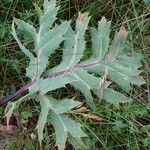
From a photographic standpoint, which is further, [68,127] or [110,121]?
[110,121]

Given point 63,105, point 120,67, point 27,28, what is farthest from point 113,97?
point 27,28

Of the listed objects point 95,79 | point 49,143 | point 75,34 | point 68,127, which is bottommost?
point 49,143

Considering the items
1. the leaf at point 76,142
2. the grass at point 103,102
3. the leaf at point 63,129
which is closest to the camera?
the leaf at point 63,129

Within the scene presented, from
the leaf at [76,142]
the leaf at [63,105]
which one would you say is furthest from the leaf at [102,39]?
the leaf at [76,142]

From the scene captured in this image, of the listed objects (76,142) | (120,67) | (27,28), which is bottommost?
(76,142)

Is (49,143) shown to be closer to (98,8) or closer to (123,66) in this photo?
(123,66)

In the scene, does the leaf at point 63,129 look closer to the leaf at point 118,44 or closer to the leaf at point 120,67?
the leaf at point 120,67

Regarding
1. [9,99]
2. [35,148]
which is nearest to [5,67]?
[9,99]

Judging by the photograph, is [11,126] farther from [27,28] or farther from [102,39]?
[102,39]
